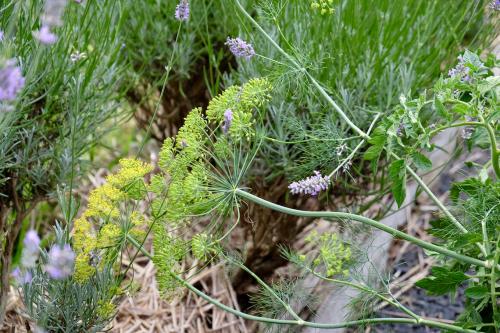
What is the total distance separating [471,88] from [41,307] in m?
1.24

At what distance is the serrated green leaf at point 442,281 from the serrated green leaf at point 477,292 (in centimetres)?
3

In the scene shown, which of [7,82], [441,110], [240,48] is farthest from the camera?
[240,48]

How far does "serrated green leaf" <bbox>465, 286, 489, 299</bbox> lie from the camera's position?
69.5 inches

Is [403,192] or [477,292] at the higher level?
[403,192]

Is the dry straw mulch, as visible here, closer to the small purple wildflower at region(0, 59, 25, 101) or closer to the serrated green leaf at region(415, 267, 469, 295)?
the serrated green leaf at region(415, 267, 469, 295)

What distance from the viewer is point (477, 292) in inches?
70.0

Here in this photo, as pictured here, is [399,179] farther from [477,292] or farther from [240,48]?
[240,48]

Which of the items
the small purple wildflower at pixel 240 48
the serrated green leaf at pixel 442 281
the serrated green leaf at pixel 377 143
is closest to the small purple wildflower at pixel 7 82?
the small purple wildflower at pixel 240 48

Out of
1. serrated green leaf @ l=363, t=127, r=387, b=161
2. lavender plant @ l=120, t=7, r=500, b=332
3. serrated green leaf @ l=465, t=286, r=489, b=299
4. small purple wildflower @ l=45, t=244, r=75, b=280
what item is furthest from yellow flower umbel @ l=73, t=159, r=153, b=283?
serrated green leaf @ l=465, t=286, r=489, b=299

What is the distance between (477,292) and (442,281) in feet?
0.30

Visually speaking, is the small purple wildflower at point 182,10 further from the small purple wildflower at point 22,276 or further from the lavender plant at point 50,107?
the small purple wildflower at point 22,276

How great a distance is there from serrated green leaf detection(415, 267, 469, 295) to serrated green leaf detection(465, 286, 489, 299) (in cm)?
3

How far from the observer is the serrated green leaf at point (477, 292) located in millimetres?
1766

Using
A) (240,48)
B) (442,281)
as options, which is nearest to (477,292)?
(442,281)
